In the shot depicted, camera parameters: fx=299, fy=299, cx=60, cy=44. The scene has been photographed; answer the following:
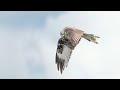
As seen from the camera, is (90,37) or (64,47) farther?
(64,47)

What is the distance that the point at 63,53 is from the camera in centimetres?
905

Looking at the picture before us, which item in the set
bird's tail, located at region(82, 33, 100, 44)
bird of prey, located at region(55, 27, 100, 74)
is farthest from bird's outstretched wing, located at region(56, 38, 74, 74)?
bird's tail, located at region(82, 33, 100, 44)

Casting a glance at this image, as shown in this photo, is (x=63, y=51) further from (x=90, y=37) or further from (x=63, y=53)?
(x=90, y=37)

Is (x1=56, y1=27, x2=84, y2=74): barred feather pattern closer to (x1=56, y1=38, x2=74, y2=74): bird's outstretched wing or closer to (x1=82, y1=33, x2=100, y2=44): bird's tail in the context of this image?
(x1=56, y1=38, x2=74, y2=74): bird's outstretched wing

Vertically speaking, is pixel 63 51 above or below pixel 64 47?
below

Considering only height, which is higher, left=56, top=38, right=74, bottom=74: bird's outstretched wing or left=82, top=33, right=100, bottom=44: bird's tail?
left=82, top=33, right=100, bottom=44: bird's tail

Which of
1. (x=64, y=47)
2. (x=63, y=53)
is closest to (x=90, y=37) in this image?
(x=64, y=47)

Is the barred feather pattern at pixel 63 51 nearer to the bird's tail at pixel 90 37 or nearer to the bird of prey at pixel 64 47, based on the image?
the bird of prey at pixel 64 47

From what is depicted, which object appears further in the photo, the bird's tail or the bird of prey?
the bird's tail

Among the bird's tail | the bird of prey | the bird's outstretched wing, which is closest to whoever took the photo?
the bird of prey

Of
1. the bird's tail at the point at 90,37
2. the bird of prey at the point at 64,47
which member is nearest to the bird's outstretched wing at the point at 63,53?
the bird of prey at the point at 64,47

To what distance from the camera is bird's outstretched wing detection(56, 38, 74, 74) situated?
872 cm

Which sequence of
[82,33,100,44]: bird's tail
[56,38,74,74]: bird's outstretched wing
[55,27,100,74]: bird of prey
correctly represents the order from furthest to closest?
[56,38,74,74]: bird's outstretched wing < [82,33,100,44]: bird's tail < [55,27,100,74]: bird of prey
